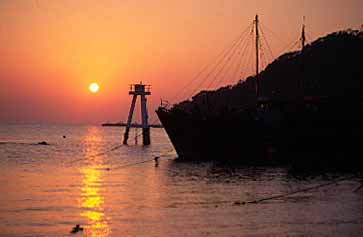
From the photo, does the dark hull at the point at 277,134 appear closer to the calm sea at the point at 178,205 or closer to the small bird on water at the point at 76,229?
Result: the calm sea at the point at 178,205

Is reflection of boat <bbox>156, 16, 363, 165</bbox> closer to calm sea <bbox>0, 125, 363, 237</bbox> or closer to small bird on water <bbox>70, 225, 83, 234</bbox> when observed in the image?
calm sea <bbox>0, 125, 363, 237</bbox>

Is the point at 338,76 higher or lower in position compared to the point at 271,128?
higher

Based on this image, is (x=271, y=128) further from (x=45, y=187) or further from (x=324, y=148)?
(x=45, y=187)

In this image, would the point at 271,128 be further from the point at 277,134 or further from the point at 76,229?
the point at 76,229

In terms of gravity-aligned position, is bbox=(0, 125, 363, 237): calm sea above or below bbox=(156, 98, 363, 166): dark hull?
below

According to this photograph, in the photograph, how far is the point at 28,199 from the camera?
2978 centimetres

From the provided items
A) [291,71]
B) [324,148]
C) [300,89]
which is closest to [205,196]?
[324,148]

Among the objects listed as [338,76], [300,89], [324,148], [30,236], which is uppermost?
[338,76]

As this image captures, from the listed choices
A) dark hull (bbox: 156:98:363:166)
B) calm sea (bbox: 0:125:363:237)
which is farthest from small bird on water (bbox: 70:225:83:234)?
dark hull (bbox: 156:98:363:166)

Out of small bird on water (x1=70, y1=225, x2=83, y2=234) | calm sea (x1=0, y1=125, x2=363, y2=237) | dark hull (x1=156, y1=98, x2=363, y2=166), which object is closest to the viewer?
small bird on water (x1=70, y1=225, x2=83, y2=234)

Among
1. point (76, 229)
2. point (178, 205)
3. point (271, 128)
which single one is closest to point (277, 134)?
point (271, 128)

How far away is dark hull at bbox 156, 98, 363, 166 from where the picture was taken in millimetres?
43062

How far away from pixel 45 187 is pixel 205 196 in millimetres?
10305

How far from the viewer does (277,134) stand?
51.6 meters
